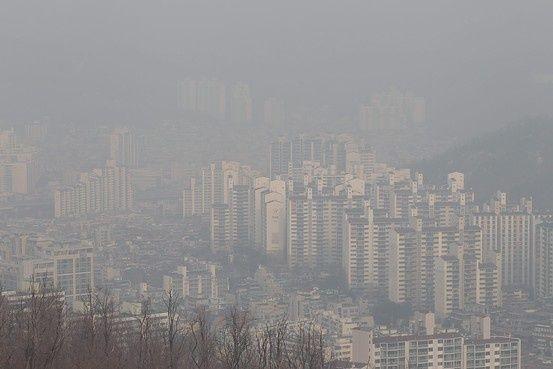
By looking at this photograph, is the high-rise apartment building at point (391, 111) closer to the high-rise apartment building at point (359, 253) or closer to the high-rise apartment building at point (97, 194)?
the high-rise apartment building at point (97, 194)

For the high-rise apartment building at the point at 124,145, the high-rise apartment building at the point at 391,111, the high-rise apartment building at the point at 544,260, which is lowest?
the high-rise apartment building at the point at 544,260

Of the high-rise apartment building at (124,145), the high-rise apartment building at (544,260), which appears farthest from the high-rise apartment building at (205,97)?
the high-rise apartment building at (544,260)

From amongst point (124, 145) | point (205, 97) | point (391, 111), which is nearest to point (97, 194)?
point (124, 145)

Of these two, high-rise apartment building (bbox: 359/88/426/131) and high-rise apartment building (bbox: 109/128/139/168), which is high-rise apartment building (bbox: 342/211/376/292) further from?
high-rise apartment building (bbox: 359/88/426/131)

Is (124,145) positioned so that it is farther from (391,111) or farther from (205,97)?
(391,111)

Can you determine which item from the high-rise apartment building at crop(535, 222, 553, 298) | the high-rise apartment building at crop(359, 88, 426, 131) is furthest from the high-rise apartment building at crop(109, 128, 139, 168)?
the high-rise apartment building at crop(535, 222, 553, 298)

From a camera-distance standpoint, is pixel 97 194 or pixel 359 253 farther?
pixel 97 194

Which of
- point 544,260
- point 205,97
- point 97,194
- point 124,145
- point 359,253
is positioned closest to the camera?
point 544,260

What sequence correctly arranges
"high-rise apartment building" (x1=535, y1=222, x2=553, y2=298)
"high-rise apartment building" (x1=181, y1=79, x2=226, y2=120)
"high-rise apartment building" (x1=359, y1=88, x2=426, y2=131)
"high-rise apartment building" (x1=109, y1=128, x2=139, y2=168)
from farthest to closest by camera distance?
"high-rise apartment building" (x1=359, y1=88, x2=426, y2=131) → "high-rise apartment building" (x1=181, y1=79, x2=226, y2=120) → "high-rise apartment building" (x1=109, y1=128, x2=139, y2=168) → "high-rise apartment building" (x1=535, y1=222, x2=553, y2=298)

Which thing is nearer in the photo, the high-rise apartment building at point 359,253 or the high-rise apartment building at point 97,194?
the high-rise apartment building at point 359,253

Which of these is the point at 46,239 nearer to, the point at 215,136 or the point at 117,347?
the point at 215,136

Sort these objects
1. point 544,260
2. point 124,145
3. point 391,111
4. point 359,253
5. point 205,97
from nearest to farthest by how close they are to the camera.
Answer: point 544,260
point 359,253
point 124,145
point 205,97
point 391,111
